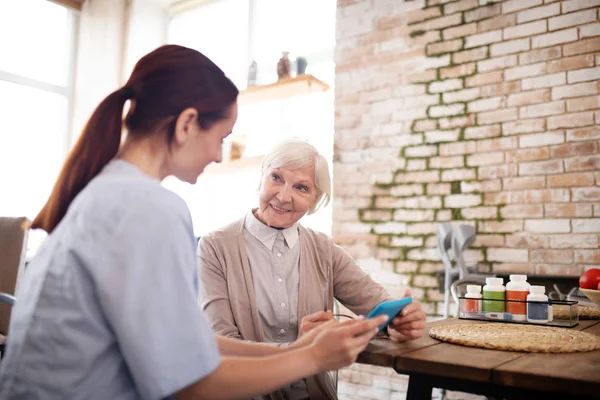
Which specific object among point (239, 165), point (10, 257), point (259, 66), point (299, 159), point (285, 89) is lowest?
point (10, 257)

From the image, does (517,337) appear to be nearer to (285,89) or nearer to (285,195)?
(285,195)

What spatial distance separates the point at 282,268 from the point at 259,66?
3.11 metres

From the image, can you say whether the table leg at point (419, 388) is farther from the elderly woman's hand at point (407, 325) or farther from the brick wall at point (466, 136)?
the brick wall at point (466, 136)

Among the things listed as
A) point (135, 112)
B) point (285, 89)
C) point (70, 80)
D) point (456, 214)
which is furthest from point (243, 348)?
point (70, 80)

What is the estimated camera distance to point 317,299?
70.1 inches

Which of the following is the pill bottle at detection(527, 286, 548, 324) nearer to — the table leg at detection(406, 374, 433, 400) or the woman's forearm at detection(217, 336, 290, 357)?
the table leg at detection(406, 374, 433, 400)

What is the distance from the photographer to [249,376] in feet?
2.74

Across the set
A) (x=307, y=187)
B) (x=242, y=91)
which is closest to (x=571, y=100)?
(x=307, y=187)

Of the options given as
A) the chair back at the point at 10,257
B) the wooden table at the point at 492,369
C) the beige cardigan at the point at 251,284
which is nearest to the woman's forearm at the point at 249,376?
the wooden table at the point at 492,369

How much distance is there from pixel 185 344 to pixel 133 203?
0.75 ft

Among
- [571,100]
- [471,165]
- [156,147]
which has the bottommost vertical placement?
[156,147]

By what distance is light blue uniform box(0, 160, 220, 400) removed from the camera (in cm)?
74

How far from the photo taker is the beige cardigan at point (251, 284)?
1.61 meters

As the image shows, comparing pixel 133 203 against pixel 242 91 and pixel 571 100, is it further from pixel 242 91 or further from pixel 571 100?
pixel 242 91
